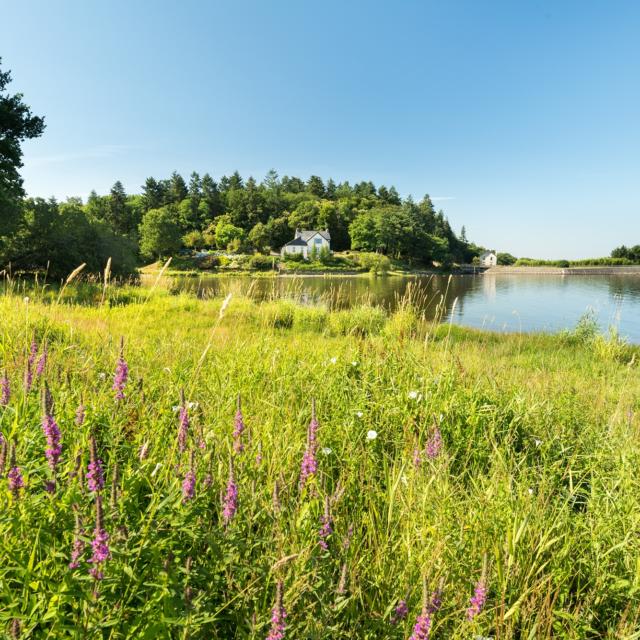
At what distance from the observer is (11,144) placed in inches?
686

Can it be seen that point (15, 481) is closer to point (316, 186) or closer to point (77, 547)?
point (77, 547)

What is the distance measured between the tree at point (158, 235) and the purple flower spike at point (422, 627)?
8240 cm

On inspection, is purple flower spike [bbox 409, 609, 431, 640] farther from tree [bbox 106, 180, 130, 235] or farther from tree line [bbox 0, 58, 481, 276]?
tree [bbox 106, 180, 130, 235]

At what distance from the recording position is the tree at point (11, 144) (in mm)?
17016

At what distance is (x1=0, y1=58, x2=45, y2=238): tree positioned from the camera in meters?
17.0

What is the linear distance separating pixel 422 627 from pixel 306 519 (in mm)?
640

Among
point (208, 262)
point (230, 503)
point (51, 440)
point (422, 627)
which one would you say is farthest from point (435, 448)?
point (208, 262)

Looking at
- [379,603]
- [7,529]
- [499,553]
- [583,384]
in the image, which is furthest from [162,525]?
[583,384]

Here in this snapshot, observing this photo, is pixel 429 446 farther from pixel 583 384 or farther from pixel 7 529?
pixel 583 384

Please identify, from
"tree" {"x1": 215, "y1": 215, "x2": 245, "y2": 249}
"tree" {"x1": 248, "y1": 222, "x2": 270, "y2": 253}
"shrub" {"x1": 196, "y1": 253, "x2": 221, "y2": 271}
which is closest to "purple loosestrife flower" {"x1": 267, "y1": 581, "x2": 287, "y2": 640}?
"shrub" {"x1": 196, "y1": 253, "x2": 221, "y2": 271}

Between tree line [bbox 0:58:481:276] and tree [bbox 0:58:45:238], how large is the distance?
5.17 metres

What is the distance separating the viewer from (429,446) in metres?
2.23

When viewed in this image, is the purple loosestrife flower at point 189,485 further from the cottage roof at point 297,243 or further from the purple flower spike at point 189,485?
the cottage roof at point 297,243

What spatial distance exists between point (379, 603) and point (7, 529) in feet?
4.54
